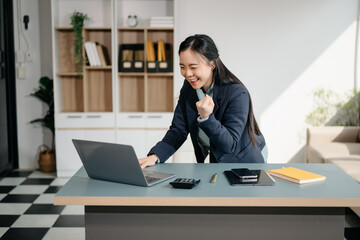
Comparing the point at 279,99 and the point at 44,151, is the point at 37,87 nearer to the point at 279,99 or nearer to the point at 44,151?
the point at 44,151

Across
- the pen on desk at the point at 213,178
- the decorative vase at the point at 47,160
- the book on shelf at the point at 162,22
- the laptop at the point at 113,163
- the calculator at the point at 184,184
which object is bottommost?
the decorative vase at the point at 47,160

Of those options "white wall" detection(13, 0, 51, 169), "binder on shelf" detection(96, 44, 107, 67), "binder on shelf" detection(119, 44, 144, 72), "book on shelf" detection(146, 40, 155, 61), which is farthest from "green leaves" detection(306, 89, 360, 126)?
"white wall" detection(13, 0, 51, 169)

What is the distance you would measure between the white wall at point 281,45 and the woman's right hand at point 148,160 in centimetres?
290

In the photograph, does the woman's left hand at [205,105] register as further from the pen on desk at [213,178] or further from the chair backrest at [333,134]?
the chair backrest at [333,134]

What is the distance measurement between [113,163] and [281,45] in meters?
3.85

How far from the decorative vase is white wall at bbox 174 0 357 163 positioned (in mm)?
1799

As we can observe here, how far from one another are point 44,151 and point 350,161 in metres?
3.49

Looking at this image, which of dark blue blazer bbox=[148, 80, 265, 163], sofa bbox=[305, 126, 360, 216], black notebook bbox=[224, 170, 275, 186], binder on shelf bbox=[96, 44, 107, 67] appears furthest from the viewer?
binder on shelf bbox=[96, 44, 107, 67]

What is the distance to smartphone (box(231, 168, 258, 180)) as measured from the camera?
6.07 feet

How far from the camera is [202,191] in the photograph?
1.71 m

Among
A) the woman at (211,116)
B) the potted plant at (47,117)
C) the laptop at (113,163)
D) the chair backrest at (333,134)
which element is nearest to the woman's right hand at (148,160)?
the woman at (211,116)

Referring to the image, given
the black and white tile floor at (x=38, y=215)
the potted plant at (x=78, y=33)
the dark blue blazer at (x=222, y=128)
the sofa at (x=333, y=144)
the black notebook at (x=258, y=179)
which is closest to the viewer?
the black notebook at (x=258, y=179)

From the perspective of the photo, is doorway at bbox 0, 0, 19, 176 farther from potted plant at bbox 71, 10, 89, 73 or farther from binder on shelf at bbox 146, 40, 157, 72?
binder on shelf at bbox 146, 40, 157, 72

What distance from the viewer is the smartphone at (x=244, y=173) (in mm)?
1850
